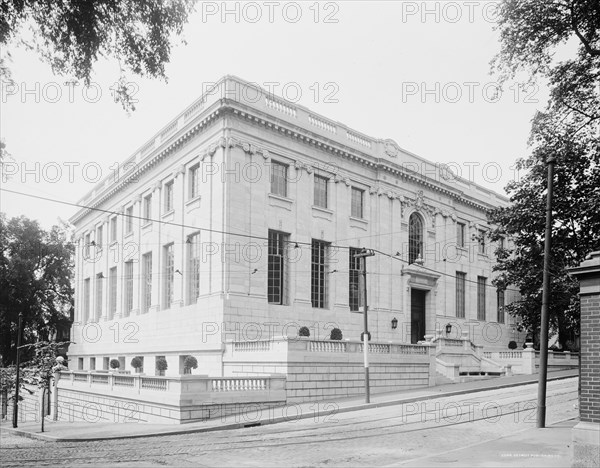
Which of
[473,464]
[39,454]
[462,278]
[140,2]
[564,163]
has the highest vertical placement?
[140,2]

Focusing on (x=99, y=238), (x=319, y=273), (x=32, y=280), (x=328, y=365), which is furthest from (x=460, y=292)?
(x=32, y=280)

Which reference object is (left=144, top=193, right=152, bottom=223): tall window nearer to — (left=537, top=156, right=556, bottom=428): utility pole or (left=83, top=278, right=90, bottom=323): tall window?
(left=83, top=278, right=90, bottom=323): tall window

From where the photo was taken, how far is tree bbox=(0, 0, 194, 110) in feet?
36.6

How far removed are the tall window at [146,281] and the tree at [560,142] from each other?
81.9 feet

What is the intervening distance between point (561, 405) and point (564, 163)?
8.42 meters

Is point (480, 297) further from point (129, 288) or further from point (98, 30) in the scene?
point (98, 30)

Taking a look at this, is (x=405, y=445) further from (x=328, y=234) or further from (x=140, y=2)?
(x=328, y=234)

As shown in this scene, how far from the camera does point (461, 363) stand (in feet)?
119

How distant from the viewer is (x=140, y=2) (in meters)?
11.9

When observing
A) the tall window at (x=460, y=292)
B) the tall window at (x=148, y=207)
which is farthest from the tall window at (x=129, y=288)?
the tall window at (x=460, y=292)

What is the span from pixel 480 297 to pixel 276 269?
74.3 feet

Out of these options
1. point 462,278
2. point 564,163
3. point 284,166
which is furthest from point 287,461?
point 462,278

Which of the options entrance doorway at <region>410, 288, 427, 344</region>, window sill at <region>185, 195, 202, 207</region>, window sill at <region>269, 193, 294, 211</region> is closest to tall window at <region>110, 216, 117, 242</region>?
window sill at <region>185, 195, 202, 207</region>

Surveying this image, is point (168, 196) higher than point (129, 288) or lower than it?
higher
